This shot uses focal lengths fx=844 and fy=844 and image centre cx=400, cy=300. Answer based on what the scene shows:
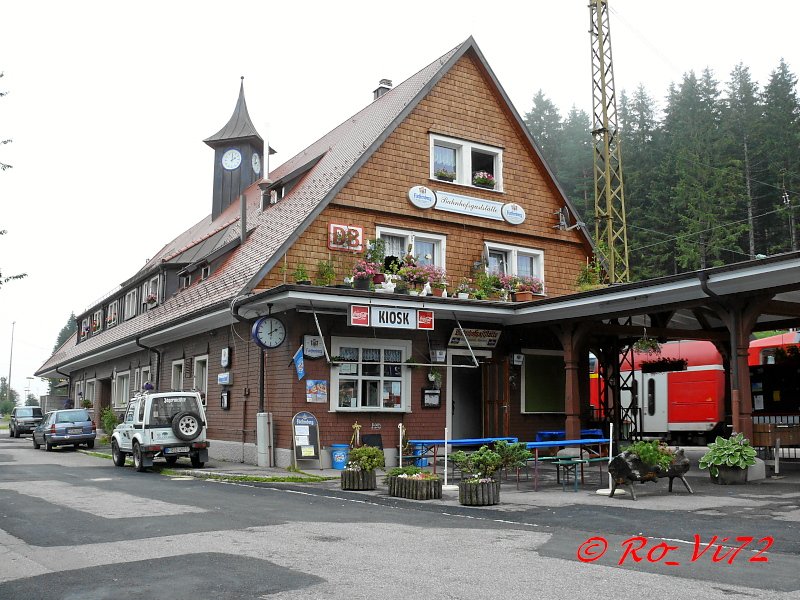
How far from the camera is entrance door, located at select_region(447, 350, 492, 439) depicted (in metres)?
22.8

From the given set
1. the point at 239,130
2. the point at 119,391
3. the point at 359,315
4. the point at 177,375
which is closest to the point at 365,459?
the point at 359,315

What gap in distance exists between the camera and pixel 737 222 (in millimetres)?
52969

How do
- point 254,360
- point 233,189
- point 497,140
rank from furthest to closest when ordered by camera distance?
point 233,189, point 497,140, point 254,360

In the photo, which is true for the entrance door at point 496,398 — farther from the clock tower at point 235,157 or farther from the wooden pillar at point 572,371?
the clock tower at point 235,157

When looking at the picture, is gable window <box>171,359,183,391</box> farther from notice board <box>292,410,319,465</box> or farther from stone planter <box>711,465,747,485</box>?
stone planter <box>711,465,747,485</box>

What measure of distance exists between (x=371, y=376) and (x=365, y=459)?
17.7 ft

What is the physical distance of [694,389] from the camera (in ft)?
102

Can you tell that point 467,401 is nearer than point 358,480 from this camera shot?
No

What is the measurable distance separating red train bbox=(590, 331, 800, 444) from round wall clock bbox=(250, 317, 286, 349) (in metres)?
12.0

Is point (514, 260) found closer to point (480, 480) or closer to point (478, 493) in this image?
point (480, 480)

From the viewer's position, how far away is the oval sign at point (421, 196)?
2262 cm

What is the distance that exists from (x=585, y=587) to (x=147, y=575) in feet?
12.4

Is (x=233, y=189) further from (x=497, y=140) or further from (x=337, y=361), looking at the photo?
(x=337, y=361)

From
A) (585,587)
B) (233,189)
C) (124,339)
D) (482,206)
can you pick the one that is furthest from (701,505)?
(233,189)
